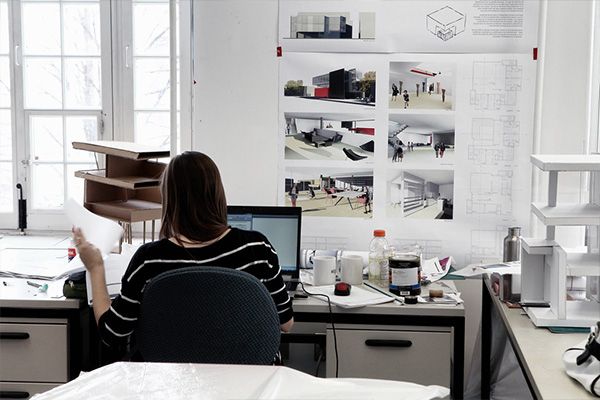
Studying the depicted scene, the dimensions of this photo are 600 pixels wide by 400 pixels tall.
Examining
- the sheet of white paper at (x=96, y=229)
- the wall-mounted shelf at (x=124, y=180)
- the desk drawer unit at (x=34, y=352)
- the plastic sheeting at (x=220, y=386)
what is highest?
the wall-mounted shelf at (x=124, y=180)

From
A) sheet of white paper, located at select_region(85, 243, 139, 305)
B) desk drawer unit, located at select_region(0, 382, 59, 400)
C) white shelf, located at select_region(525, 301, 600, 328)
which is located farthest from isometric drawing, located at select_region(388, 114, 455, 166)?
desk drawer unit, located at select_region(0, 382, 59, 400)

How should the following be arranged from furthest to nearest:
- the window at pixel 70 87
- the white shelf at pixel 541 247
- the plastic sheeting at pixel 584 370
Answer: the window at pixel 70 87
the white shelf at pixel 541 247
the plastic sheeting at pixel 584 370

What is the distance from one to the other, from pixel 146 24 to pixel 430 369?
216 centimetres

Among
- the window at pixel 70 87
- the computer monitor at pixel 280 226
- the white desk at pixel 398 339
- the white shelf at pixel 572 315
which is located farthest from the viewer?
the window at pixel 70 87

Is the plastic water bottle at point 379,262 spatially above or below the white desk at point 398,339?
above

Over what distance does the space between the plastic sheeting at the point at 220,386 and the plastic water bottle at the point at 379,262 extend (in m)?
1.41

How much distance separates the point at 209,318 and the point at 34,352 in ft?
3.56

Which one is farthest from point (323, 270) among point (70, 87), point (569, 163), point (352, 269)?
point (70, 87)

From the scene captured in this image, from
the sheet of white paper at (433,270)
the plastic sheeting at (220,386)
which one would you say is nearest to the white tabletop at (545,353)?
the plastic sheeting at (220,386)

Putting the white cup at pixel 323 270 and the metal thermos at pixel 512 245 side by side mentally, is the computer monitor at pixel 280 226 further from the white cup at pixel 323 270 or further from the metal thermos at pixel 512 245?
the metal thermos at pixel 512 245

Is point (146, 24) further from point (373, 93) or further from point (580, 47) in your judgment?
point (580, 47)

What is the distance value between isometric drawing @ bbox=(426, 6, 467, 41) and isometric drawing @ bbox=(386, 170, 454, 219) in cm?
58

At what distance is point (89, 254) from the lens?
2.35 meters

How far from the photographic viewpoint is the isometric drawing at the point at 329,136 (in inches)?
136
